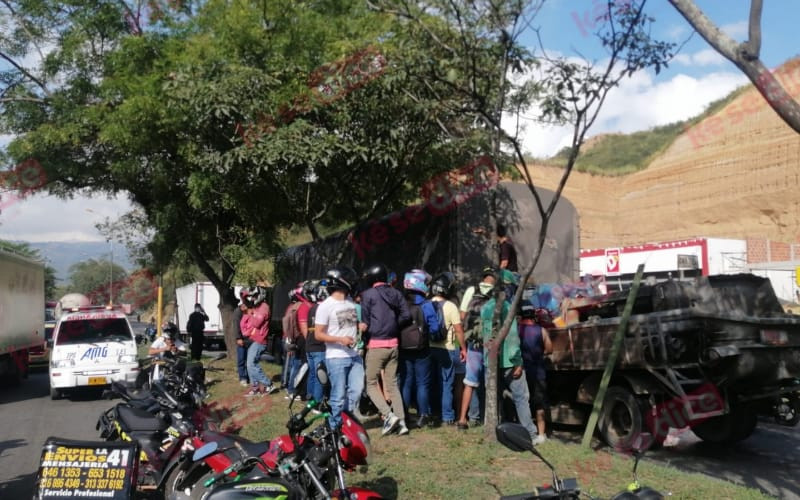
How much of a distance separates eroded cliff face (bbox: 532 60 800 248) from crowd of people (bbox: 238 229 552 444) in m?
31.4

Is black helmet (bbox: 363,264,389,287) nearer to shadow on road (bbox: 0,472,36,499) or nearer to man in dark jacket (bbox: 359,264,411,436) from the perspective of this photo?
man in dark jacket (bbox: 359,264,411,436)

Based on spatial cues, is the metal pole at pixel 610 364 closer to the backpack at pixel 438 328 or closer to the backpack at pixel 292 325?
the backpack at pixel 438 328

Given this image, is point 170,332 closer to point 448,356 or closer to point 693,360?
point 448,356

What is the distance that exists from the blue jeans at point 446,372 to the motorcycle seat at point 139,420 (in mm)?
3543

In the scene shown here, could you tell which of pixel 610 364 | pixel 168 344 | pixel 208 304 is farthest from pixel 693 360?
pixel 208 304

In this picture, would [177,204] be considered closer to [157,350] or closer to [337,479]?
[157,350]

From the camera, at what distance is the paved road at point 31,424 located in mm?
8148

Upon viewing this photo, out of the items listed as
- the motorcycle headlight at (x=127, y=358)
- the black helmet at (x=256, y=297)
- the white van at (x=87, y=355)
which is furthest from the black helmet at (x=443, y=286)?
the motorcycle headlight at (x=127, y=358)

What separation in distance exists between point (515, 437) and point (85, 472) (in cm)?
330

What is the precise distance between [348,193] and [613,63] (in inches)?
323

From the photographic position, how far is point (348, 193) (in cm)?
1502

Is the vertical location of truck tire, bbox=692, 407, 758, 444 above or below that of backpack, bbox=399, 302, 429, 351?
below

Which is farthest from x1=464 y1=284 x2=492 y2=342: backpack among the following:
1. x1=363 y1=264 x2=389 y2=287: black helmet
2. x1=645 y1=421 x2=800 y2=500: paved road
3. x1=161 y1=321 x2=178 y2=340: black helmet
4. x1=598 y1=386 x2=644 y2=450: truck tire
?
x1=161 y1=321 x2=178 y2=340: black helmet

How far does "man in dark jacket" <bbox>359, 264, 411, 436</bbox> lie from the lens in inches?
327
